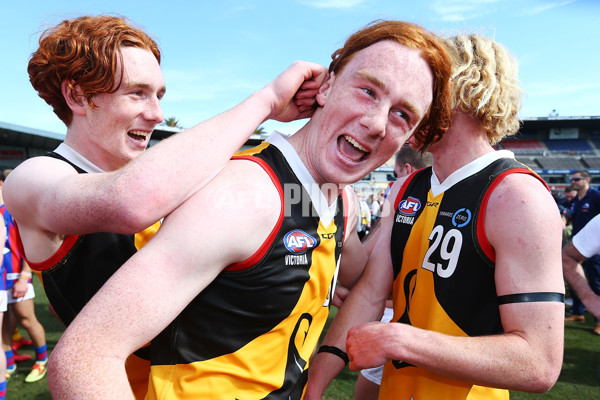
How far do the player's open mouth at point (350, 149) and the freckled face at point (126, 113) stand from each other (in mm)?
991

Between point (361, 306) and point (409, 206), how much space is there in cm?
63

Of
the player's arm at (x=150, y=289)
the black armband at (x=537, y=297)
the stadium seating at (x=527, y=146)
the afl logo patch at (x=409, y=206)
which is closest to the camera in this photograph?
the player's arm at (x=150, y=289)

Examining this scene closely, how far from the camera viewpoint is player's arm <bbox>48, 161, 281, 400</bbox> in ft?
3.23

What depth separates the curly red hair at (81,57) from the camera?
1.73 m

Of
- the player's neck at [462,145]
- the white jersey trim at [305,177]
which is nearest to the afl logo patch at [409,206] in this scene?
the player's neck at [462,145]

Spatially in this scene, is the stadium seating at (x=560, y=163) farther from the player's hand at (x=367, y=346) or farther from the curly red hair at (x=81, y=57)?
the curly red hair at (x=81, y=57)

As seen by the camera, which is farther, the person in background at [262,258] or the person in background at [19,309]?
the person in background at [19,309]

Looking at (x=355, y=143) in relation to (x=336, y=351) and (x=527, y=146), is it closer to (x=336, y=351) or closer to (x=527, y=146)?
(x=336, y=351)

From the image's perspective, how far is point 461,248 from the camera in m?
1.75

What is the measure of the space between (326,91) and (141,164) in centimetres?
83

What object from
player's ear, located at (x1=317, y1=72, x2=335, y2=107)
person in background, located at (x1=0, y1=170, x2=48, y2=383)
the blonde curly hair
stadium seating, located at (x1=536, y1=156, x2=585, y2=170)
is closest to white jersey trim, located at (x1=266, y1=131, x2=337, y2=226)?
player's ear, located at (x1=317, y1=72, x2=335, y2=107)

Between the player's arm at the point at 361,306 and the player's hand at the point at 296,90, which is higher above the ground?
the player's hand at the point at 296,90

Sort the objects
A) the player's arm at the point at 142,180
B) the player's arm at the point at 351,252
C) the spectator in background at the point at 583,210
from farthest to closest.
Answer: the spectator in background at the point at 583,210 → the player's arm at the point at 351,252 → the player's arm at the point at 142,180

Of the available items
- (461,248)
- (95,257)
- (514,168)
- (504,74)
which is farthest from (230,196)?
(504,74)
